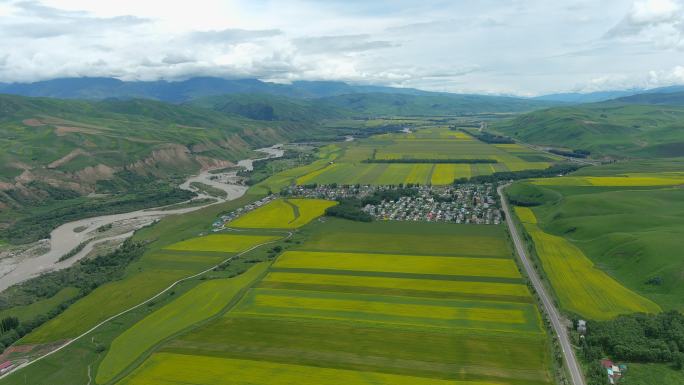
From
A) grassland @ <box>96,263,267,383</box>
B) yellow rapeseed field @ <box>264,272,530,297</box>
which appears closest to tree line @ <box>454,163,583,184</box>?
yellow rapeseed field @ <box>264,272,530,297</box>

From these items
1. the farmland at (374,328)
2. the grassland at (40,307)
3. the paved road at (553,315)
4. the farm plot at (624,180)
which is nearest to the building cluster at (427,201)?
the paved road at (553,315)

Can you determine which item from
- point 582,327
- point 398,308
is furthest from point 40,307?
point 582,327

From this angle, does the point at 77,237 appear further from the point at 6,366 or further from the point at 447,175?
the point at 447,175

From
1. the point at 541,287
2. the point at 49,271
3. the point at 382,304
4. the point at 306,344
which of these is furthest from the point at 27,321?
the point at 541,287

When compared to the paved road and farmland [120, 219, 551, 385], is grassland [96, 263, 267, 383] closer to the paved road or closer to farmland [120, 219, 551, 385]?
farmland [120, 219, 551, 385]

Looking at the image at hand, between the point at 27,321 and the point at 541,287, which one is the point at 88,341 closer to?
the point at 27,321
